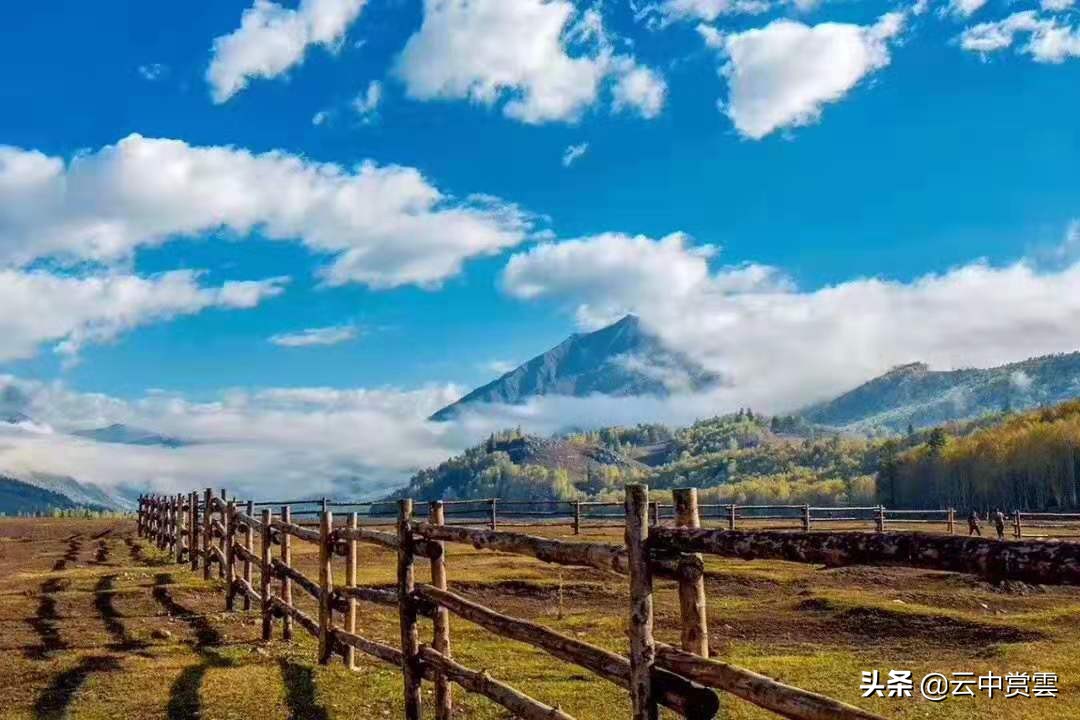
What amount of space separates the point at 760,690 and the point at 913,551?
135 centimetres

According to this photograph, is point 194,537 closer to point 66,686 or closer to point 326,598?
point 326,598

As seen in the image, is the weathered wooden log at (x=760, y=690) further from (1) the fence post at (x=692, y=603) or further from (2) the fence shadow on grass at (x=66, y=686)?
(2) the fence shadow on grass at (x=66, y=686)

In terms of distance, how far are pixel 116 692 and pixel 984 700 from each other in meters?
11.4

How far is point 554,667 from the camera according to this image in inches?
527

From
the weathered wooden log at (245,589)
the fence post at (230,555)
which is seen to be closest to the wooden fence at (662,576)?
the weathered wooden log at (245,589)

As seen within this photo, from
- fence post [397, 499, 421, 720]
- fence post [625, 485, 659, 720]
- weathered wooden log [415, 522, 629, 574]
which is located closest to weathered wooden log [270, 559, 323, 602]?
fence post [397, 499, 421, 720]

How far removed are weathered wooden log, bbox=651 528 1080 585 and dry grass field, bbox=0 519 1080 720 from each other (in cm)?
622

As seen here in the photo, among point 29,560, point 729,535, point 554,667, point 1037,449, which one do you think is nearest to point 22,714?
point 554,667

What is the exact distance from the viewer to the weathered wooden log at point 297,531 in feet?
46.9

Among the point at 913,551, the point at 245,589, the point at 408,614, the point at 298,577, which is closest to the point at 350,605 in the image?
the point at 298,577

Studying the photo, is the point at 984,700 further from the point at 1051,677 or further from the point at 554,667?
the point at 554,667

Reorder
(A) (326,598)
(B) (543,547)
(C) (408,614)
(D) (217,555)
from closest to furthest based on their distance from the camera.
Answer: (B) (543,547)
(C) (408,614)
(A) (326,598)
(D) (217,555)

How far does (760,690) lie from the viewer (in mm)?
5121

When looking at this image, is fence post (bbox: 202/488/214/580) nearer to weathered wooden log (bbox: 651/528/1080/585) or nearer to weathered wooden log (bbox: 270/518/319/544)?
weathered wooden log (bbox: 270/518/319/544)
